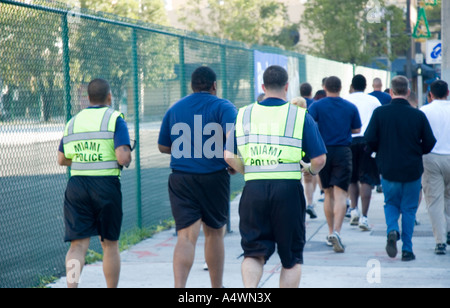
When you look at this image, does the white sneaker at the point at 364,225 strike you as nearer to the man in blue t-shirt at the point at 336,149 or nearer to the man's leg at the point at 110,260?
the man in blue t-shirt at the point at 336,149

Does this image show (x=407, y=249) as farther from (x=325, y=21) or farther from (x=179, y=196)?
(x=325, y=21)

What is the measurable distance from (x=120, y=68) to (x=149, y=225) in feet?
7.35

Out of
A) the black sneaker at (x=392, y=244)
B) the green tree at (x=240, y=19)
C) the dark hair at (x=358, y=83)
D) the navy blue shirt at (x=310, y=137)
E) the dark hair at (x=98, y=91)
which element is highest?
the green tree at (x=240, y=19)

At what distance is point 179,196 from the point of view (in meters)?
6.13

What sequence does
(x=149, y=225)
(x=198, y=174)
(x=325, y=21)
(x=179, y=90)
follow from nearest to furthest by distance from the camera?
1. (x=198, y=174)
2. (x=149, y=225)
3. (x=179, y=90)
4. (x=325, y=21)

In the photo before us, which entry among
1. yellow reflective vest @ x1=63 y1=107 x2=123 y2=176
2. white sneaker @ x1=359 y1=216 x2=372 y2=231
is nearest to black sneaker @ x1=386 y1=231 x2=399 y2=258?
white sneaker @ x1=359 y1=216 x2=372 y2=231

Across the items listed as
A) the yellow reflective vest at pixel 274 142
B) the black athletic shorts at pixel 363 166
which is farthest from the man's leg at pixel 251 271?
the black athletic shorts at pixel 363 166

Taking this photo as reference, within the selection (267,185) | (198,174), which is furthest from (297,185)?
(198,174)

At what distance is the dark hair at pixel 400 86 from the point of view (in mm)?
8047

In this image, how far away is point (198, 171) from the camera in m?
6.10

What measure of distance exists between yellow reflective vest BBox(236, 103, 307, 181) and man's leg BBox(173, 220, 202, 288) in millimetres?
911

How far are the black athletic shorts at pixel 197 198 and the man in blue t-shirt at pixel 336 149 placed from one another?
2.98 m

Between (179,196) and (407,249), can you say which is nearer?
(179,196)
